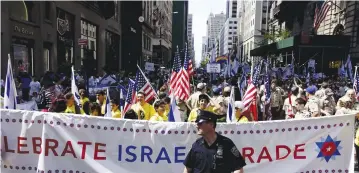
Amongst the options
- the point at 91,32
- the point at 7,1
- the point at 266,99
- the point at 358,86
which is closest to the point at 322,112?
the point at 266,99

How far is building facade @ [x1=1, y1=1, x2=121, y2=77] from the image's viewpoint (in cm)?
1875

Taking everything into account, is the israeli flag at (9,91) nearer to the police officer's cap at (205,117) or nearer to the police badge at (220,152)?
the police officer's cap at (205,117)

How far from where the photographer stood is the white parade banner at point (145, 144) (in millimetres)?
5188

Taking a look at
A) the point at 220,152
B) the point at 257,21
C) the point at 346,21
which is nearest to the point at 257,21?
the point at 257,21

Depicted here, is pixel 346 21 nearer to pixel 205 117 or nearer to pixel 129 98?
pixel 129 98

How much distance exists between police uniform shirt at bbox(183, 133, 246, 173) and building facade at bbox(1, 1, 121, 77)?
53.1ft

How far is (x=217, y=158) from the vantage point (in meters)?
3.57

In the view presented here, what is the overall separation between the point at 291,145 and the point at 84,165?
2.78 m

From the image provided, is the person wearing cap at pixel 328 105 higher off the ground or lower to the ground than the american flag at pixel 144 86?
lower

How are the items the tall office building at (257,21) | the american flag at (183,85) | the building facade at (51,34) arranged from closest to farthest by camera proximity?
the american flag at (183,85) → the building facade at (51,34) → the tall office building at (257,21)

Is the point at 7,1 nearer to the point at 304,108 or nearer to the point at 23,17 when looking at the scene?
the point at 23,17

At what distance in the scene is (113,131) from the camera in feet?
17.1

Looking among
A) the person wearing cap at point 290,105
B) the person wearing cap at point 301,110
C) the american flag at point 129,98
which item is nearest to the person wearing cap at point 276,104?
the person wearing cap at point 290,105

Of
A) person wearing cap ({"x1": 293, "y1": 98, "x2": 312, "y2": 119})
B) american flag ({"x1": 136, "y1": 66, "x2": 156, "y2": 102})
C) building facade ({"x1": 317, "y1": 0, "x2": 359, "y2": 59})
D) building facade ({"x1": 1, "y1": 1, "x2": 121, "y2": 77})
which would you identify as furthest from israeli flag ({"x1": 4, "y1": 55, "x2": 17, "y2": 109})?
building facade ({"x1": 317, "y1": 0, "x2": 359, "y2": 59})
